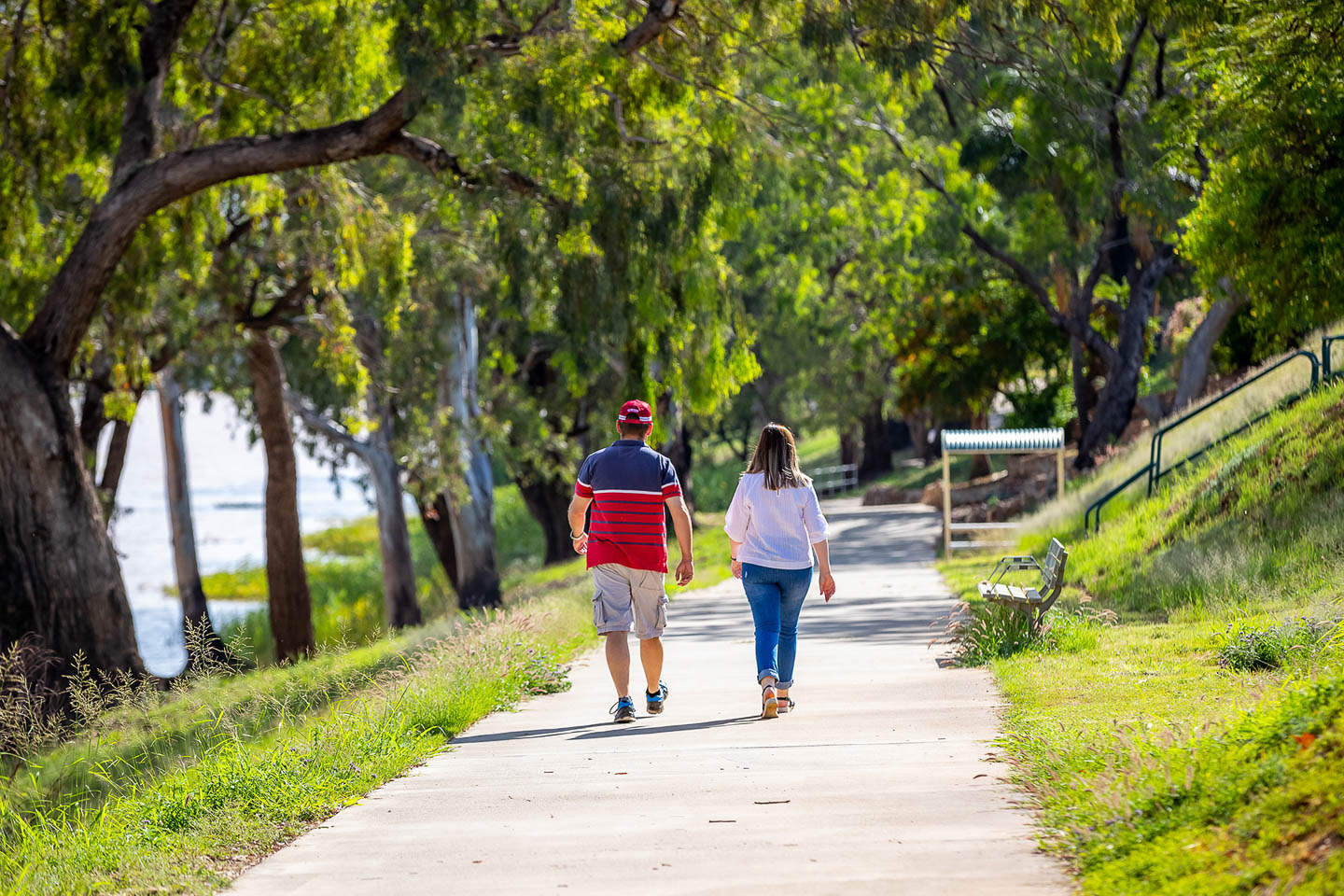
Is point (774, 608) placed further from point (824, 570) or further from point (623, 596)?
point (623, 596)

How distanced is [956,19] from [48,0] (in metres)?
10.1

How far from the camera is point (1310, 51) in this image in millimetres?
12789

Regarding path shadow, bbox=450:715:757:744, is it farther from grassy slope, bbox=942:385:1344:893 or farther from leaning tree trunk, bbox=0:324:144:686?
leaning tree trunk, bbox=0:324:144:686

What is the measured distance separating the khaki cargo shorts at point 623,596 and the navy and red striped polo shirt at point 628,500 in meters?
0.08

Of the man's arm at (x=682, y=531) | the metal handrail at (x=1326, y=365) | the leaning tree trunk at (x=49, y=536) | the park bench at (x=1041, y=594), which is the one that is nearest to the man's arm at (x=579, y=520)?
the man's arm at (x=682, y=531)

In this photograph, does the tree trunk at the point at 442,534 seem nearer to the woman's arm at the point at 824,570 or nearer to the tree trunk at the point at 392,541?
the tree trunk at the point at 392,541

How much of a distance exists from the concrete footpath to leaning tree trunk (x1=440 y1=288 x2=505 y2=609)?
1395 cm

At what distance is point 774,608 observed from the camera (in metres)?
8.98

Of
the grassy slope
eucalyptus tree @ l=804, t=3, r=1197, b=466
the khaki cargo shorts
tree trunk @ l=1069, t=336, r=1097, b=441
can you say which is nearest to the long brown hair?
the khaki cargo shorts

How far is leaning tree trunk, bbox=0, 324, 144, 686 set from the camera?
14016 millimetres

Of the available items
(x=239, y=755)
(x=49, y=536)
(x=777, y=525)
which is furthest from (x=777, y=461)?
(x=49, y=536)

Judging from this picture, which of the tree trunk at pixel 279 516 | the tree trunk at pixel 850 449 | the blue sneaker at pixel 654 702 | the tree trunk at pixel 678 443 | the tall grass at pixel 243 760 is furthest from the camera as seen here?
the tree trunk at pixel 850 449

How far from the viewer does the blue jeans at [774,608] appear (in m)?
8.95

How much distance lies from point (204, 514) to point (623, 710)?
258 feet
